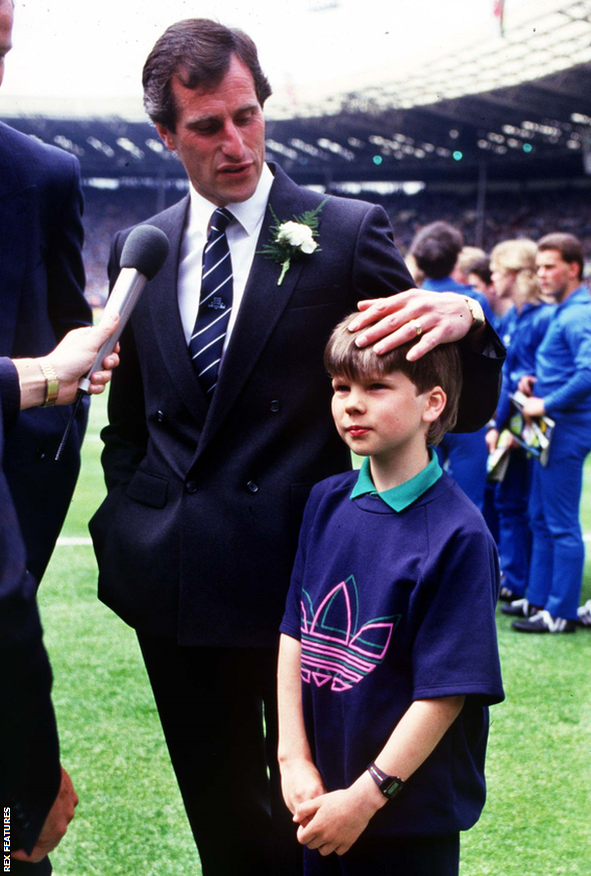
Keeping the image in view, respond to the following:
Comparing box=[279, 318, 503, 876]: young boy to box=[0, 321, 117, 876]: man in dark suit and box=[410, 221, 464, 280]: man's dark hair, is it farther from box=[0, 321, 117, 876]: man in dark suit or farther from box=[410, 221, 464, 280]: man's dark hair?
box=[410, 221, 464, 280]: man's dark hair

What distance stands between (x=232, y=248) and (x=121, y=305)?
476 mm

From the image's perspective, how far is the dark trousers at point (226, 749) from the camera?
2.13 meters

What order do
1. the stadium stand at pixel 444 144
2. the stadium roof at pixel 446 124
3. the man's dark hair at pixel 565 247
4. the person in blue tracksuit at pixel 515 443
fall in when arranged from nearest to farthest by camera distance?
the man's dark hair at pixel 565 247, the person in blue tracksuit at pixel 515 443, the stadium roof at pixel 446 124, the stadium stand at pixel 444 144

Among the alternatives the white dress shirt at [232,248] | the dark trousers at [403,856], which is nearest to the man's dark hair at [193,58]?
the white dress shirt at [232,248]

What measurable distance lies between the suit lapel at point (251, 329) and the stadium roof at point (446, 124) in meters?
21.0

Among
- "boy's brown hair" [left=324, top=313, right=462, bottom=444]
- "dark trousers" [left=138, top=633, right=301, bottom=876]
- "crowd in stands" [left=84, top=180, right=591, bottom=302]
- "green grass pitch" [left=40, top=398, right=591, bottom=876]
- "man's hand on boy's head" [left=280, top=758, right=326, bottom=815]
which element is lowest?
"crowd in stands" [left=84, top=180, right=591, bottom=302]

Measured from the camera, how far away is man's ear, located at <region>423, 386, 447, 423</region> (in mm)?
1745

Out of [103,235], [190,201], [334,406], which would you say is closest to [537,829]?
[334,406]

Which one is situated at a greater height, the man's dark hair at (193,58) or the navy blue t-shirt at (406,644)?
the man's dark hair at (193,58)

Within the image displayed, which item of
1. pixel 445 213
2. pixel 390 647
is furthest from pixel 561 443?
pixel 445 213

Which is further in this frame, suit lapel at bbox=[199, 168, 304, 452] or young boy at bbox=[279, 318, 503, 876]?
suit lapel at bbox=[199, 168, 304, 452]

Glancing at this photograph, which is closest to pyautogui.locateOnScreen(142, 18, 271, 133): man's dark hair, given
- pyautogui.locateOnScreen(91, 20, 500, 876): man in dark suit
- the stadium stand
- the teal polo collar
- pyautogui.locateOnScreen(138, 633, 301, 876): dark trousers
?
pyautogui.locateOnScreen(91, 20, 500, 876): man in dark suit

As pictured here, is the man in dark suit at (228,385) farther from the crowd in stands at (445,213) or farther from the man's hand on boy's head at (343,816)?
the crowd in stands at (445,213)

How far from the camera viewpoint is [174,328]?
2.04 meters
